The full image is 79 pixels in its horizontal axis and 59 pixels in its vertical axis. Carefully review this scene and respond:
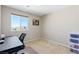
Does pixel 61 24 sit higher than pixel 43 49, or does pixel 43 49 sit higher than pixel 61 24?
pixel 61 24

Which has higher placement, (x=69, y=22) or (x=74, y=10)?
(x=74, y=10)

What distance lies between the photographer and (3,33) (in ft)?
4.41

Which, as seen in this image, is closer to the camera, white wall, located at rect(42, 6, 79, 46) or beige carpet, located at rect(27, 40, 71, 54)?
beige carpet, located at rect(27, 40, 71, 54)

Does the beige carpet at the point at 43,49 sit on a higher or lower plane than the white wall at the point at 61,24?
lower

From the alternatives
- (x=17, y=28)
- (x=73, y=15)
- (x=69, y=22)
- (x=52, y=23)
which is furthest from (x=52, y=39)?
(x=17, y=28)

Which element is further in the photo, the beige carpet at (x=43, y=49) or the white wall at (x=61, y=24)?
the white wall at (x=61, y=24)

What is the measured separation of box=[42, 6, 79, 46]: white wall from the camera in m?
2.15

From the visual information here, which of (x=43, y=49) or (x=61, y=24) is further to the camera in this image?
(x=61, y=24)

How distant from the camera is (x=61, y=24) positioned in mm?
2486

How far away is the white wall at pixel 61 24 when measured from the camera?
215cm

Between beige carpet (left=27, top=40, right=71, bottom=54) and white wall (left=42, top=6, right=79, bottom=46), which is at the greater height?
white wall (left=42, top=6, right=79, bottom=46)
